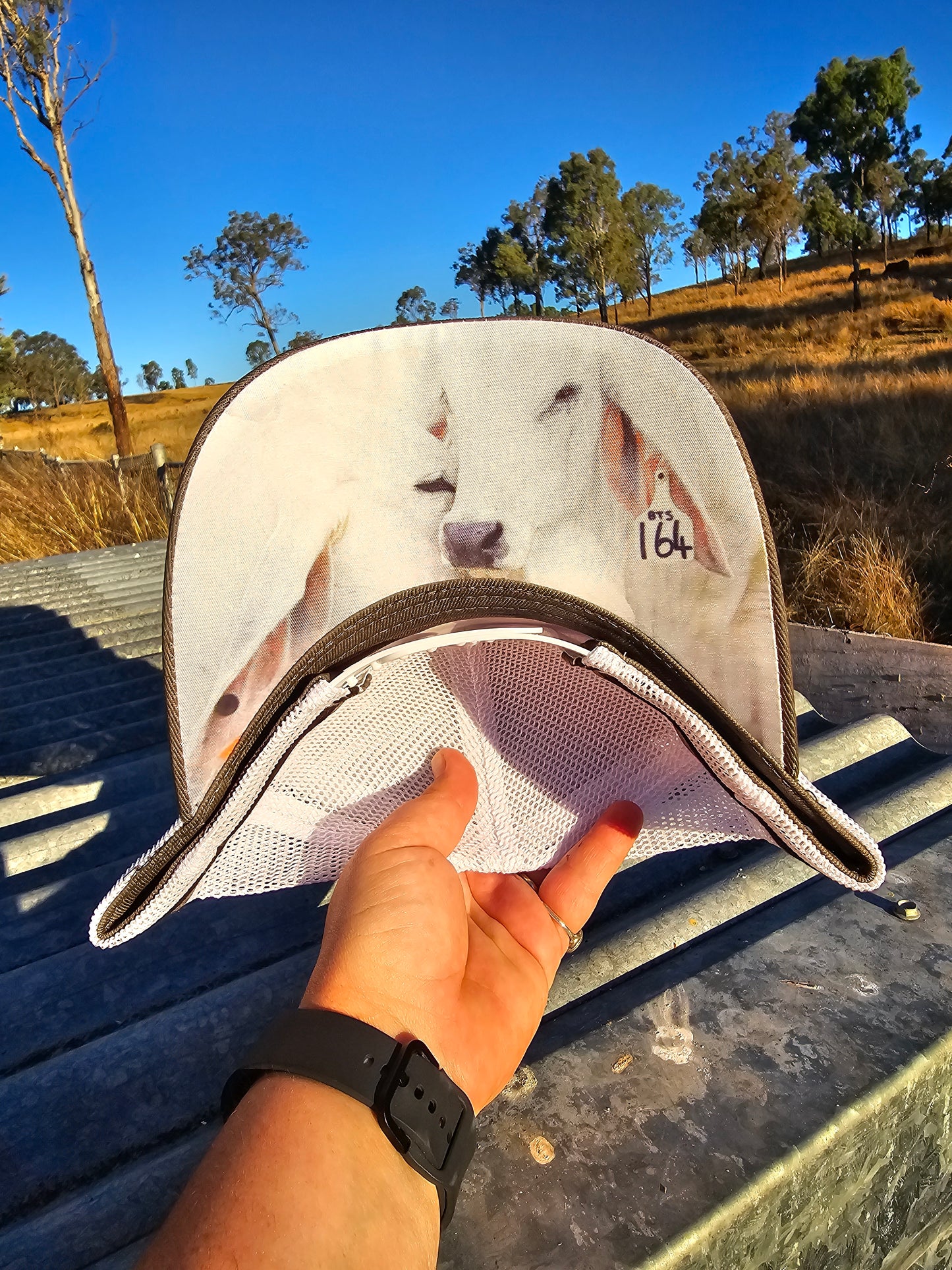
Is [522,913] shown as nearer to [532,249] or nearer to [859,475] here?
[859,475]

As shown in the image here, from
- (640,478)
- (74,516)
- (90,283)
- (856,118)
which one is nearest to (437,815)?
(640,478)

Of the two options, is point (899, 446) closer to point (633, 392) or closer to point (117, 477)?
point (633, 392)

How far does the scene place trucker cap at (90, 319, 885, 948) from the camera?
1.17 meters

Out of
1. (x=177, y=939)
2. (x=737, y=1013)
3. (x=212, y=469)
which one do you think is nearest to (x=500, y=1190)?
(x=737, y=1013)

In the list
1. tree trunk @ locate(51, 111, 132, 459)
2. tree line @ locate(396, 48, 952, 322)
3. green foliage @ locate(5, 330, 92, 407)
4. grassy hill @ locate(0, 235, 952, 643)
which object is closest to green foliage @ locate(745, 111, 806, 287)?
tree line @ locate(396, 48, 952, 322)

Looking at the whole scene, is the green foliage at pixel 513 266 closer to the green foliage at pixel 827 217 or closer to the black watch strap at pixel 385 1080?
the green foliage at pixel 827 217

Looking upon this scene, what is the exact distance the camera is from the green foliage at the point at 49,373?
5006 centimetres

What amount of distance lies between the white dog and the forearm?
52 cm

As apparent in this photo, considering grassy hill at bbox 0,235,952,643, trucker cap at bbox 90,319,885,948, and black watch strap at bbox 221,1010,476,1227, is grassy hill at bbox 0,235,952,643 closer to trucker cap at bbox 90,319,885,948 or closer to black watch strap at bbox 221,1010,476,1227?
trucker cap at bbox 90,319,885,948

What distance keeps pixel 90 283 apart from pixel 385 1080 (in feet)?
49.4

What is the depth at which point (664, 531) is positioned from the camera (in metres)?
1.20

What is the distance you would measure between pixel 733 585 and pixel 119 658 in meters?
2.88

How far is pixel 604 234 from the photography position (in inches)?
1409

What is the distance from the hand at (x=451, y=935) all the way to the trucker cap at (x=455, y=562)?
0.24 feet
